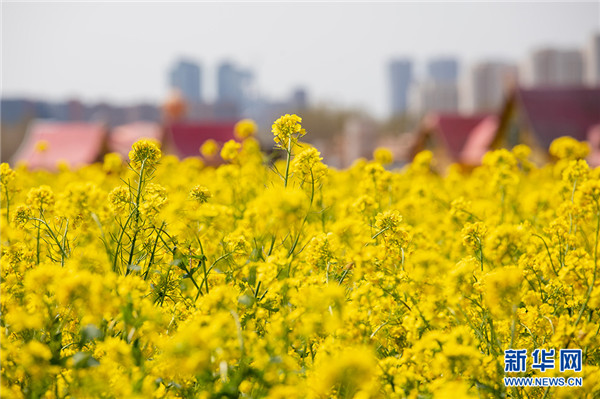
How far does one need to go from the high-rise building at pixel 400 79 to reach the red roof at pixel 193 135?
113 m

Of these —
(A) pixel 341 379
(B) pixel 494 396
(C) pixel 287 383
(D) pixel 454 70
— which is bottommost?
(B) pixel 494 396

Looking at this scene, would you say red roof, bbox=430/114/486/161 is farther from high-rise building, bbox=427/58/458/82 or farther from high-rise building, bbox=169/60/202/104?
high-rise building, bbox=427/58/458/82

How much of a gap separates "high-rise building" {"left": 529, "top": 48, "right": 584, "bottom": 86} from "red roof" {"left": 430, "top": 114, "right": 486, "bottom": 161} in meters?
32.2

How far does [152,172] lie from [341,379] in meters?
1.30

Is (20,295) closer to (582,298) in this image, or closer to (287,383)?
(287,383)

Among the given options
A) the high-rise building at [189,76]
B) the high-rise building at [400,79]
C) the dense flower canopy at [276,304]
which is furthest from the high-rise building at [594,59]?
the high-rise building at [400,79]

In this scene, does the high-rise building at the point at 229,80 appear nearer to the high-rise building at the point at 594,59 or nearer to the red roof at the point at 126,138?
the high-rise building at the point at 594,59

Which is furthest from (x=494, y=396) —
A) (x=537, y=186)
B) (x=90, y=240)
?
(x=537, y=186)

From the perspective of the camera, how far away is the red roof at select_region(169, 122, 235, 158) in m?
15.6

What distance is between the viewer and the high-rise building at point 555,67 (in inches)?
1881

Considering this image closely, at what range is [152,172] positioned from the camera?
239cm

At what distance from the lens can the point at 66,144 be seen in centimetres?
1625

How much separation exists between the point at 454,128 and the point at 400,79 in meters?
114

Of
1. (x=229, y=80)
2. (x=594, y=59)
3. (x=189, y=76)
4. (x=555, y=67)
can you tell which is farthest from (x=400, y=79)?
(x=594, y=59)
